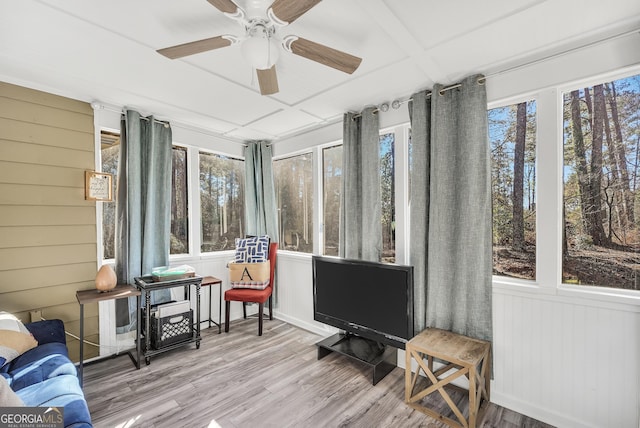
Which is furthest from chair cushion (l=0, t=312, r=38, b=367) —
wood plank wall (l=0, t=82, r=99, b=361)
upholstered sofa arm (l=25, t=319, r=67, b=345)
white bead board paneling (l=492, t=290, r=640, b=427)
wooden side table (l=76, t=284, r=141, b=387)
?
white bead board paneling (l=492, t=290, r=640, b=427)

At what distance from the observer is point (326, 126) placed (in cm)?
337

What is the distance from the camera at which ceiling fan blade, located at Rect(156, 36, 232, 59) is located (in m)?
1.44

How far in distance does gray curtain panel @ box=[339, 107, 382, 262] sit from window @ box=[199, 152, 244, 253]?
68.4 inches

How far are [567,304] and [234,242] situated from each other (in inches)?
141

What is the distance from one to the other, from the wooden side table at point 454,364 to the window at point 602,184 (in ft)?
2.63

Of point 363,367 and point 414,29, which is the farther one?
point 363,367

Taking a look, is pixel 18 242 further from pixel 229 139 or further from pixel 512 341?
pixel 512 341

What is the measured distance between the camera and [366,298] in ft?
8.47

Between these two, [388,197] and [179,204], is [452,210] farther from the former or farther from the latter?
[179,204]

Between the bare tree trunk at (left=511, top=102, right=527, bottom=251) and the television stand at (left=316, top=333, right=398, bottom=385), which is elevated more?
the bare tree trunk at (left=511, top=102, right=527, bottom=251)

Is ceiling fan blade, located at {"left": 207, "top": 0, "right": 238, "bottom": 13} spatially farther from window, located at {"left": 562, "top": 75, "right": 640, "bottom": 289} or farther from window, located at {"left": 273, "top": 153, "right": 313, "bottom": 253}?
window, located at {"left": 273, "top": 153, "right": 313, "bottom": 253}

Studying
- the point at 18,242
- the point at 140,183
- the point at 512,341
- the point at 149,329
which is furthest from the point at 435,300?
the point at 18,242

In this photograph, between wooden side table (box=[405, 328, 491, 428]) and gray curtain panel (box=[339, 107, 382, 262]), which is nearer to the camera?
wooden side table (box=[405, 328, 491, 428])

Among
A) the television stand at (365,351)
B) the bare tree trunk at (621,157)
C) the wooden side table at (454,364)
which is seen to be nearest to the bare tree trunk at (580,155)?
the bare tree trunk at (621,157)
